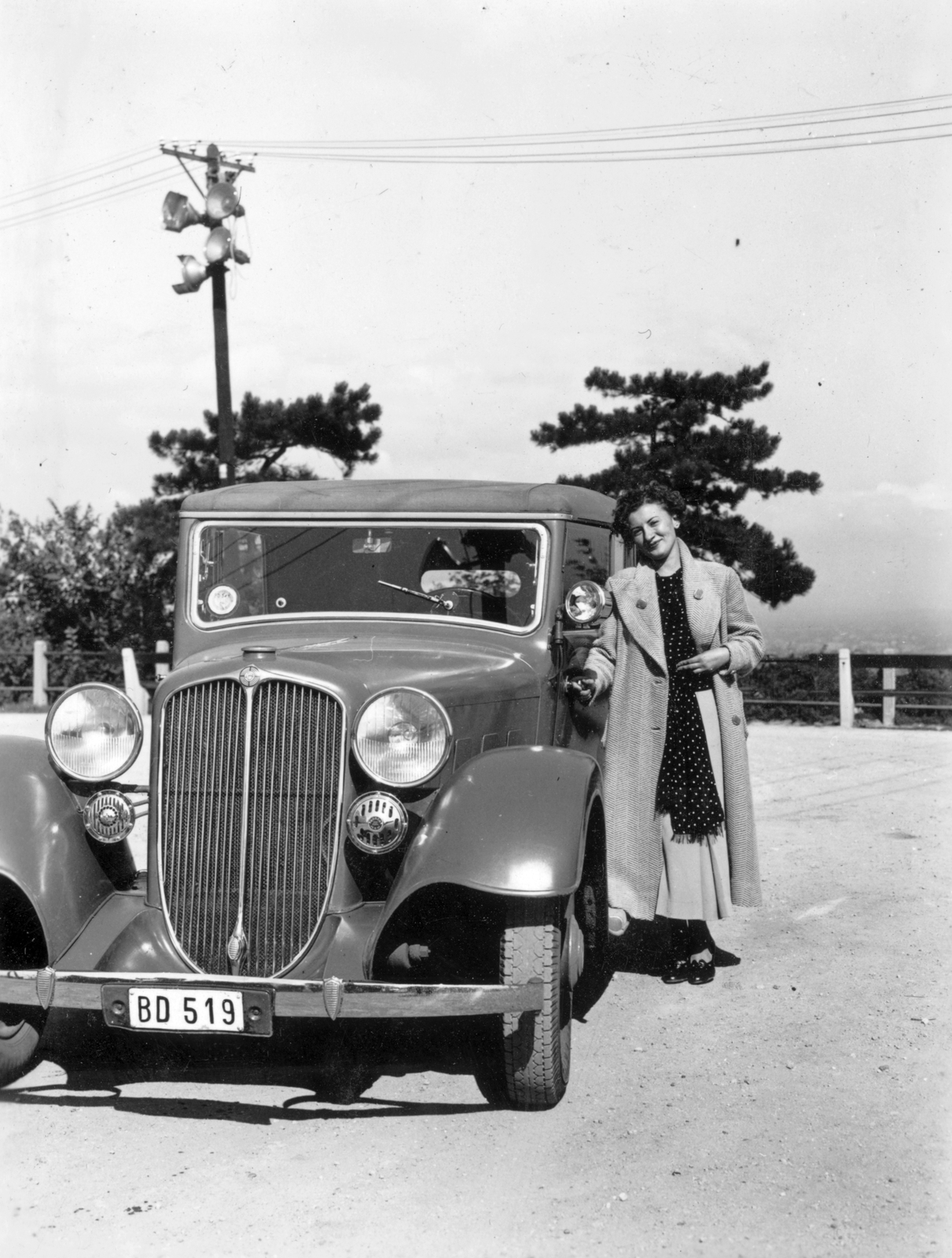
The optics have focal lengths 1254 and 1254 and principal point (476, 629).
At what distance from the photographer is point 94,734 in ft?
12.9

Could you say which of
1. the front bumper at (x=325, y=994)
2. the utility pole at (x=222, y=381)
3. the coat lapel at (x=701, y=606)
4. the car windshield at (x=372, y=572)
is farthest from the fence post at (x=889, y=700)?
the front bumper at (x=325, y=994)

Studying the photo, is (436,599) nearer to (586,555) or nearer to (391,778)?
(586,555)

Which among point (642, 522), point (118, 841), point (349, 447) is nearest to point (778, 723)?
point (349, 447)

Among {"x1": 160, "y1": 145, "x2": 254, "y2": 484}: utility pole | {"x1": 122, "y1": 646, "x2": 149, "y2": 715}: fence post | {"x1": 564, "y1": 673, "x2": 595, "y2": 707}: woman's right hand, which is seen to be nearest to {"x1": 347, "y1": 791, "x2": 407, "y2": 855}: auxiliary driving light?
{"x1": 564, "y1": 673, "x2": 595, "y2": 707}: woman's right hand

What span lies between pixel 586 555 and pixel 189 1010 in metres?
2.43

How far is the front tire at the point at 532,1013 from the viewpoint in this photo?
339 cm

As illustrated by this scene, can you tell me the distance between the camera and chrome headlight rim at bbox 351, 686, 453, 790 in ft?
11.6

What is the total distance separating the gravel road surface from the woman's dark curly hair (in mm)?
1771

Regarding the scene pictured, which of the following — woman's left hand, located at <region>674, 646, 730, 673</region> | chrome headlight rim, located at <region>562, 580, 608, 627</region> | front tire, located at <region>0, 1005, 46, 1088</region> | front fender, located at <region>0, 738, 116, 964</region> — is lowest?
front tire, located at <region>0, 1005, 46, 1088</region>

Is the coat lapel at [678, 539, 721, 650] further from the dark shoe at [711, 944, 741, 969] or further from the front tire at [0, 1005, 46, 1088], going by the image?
the front tire at [0, 1005, 46, 1088]

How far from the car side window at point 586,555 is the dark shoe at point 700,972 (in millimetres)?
1482

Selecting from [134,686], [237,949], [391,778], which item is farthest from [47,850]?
[134,686]

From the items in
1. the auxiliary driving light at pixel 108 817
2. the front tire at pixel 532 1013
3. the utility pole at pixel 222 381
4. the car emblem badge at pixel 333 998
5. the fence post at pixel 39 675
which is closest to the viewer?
the car emblem badge at pixel 333 998

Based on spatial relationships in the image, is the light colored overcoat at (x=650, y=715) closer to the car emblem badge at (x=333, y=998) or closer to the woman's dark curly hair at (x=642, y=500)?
the woman's dark curly hair at (x=642, y=500)
